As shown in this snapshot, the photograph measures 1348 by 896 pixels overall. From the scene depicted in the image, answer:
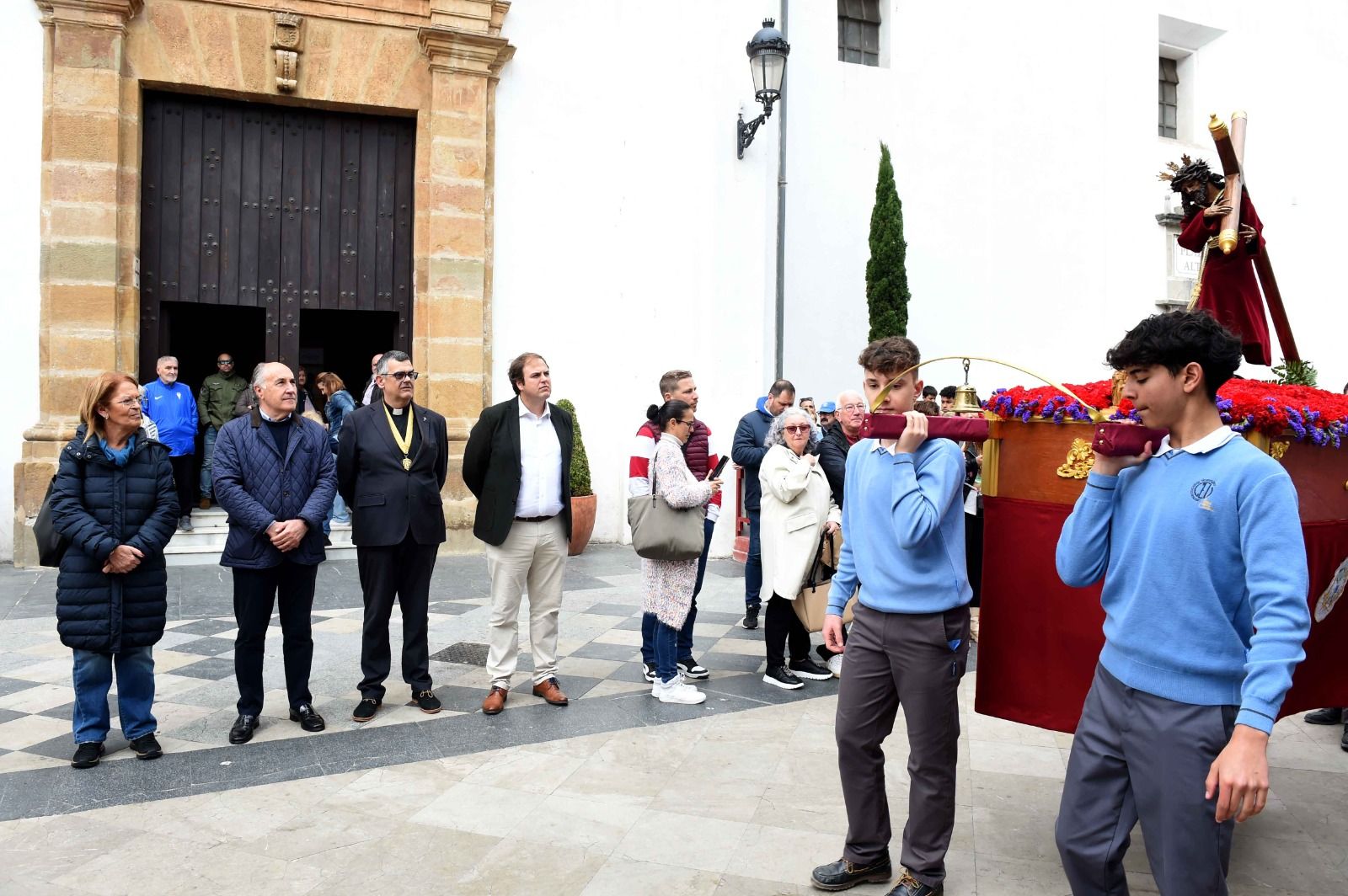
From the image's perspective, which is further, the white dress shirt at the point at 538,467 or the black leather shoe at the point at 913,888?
the white dress shirt at the point at 538,467

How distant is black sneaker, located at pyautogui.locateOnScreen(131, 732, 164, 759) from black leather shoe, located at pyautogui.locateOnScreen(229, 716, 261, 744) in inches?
12.4

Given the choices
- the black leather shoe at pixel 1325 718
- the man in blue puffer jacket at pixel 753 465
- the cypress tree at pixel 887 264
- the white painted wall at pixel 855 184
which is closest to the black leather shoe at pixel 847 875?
the black leather shoe at pixel 1325 718

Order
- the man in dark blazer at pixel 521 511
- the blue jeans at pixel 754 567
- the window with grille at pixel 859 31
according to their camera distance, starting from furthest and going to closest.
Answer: the window with grille at pixel 859 31 < the blue jeans at pixel 754 567 < the man in dark blazer at pixel 521 511

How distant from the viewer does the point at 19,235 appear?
9.35m

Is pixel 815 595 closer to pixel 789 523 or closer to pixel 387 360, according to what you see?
pixel 789 523

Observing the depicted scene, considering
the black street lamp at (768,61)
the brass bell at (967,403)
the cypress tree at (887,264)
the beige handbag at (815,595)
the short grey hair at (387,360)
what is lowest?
the beige handbag at (815,595)

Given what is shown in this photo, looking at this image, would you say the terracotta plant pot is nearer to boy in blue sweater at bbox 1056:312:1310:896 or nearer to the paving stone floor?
the paving stone floor

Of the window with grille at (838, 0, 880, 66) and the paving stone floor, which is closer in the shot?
the paving stone floor

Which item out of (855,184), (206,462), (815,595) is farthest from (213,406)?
(855,184)

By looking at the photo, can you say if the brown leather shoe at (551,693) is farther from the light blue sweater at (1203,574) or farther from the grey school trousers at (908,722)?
the light blue sweater at (1203,574)

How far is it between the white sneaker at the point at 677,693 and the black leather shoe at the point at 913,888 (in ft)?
7.59

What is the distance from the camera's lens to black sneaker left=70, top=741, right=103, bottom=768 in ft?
14.5

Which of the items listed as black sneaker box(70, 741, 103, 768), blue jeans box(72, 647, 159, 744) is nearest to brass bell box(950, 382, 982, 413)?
blue jeans box(72, 647, 159, 744)

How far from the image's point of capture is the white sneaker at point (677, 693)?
545 centimetres
